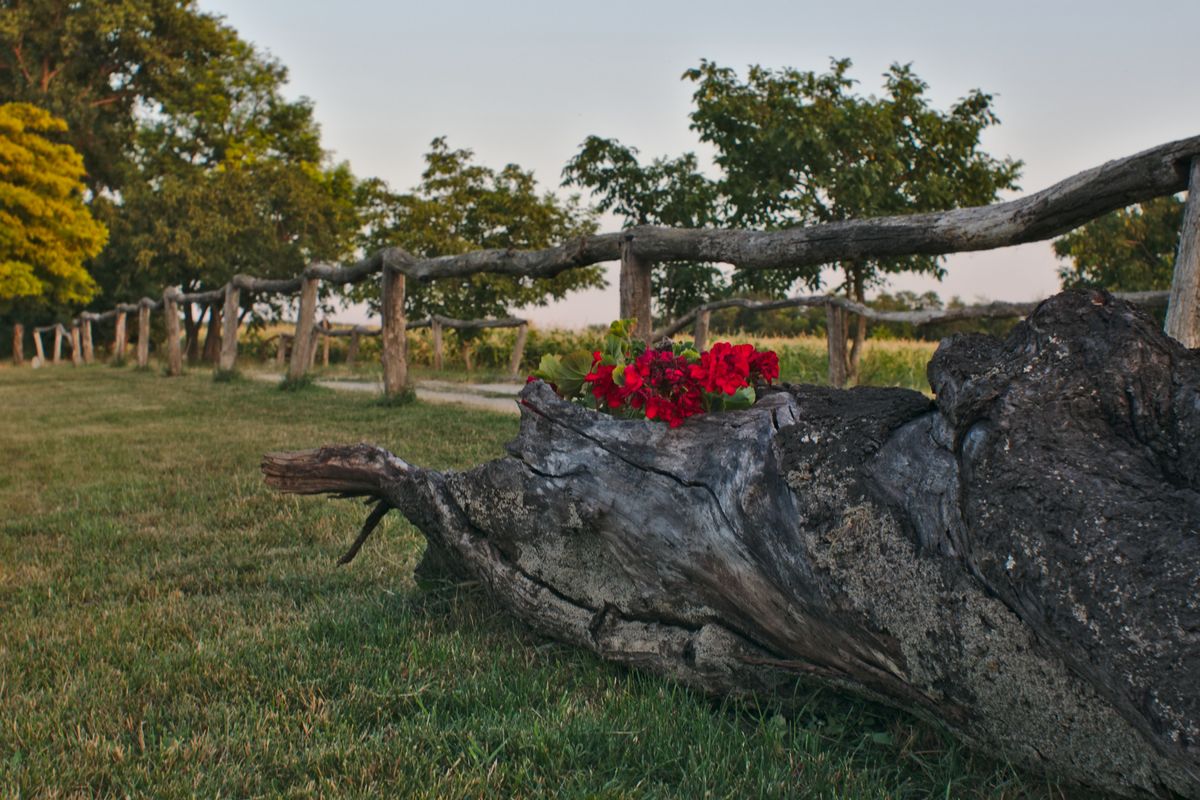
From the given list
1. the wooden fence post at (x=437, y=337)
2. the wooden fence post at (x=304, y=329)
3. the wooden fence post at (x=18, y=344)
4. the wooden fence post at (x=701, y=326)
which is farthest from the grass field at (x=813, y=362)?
the wooden fence post at (x=18, y=344)

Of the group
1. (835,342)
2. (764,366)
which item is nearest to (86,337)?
(835,342)

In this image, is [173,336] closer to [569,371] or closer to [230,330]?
[230,330]

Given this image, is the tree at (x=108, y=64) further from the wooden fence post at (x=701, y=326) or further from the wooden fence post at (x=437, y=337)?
the wooden fence post at (x=701, y=326)

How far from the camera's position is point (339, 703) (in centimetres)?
283

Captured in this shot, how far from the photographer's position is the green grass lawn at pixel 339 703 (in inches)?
93.9

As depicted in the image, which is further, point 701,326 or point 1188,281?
point 701,326

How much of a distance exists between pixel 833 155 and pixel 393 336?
42.0 feet

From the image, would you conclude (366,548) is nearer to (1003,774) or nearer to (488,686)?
(488,686)

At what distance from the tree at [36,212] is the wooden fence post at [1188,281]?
34.1 meters

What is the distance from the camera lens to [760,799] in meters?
2.27

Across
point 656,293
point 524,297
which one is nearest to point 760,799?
point 656,293

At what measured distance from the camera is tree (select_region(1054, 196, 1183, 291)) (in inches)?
1195

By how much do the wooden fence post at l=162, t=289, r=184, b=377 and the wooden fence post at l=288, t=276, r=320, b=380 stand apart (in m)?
7.82

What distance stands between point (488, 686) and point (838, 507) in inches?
49.8
